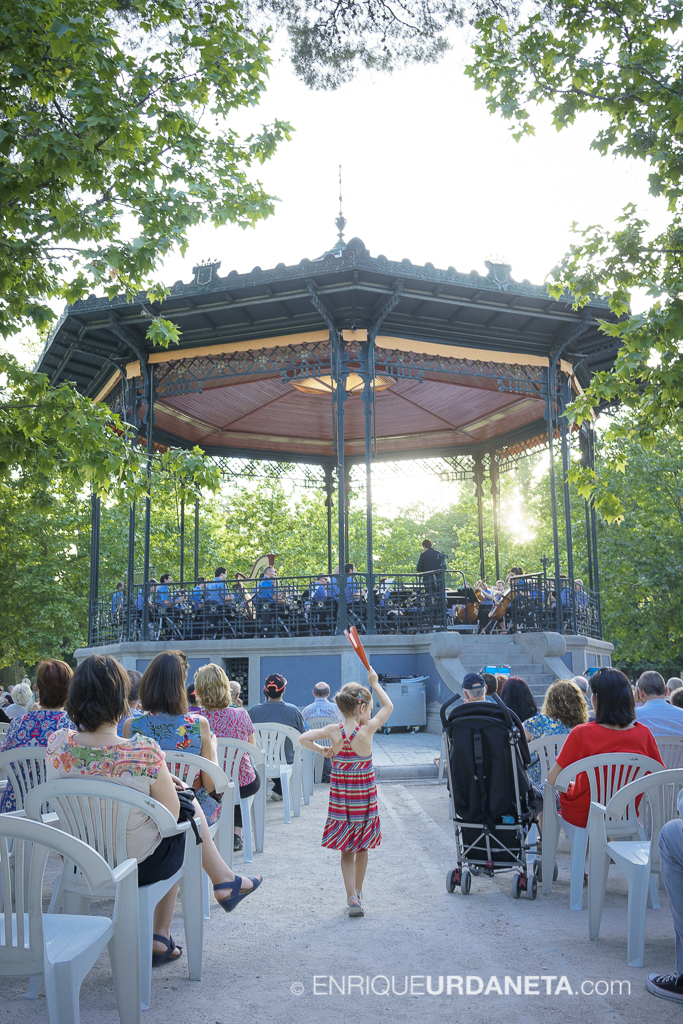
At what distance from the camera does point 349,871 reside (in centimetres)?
491

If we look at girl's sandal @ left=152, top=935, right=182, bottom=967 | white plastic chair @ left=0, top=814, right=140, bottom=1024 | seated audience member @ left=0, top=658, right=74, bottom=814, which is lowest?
girl's sandal @ left=152, top=935, right=182, bottom=967

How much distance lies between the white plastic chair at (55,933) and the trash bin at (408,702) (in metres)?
10.6

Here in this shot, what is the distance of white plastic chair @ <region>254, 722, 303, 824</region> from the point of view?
7.98m

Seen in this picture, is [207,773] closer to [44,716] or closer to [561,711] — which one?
[44,716]

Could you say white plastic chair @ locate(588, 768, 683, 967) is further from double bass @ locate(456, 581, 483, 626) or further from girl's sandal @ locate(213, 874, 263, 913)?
double bass @ locate(456, 581, 483, 626)

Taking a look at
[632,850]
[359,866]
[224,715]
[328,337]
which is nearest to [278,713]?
[224,715]

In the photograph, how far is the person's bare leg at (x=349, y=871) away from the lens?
16.0 ft

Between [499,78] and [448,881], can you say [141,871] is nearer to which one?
[448,881]

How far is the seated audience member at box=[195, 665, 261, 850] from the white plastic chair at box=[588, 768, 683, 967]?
2802 millimetres

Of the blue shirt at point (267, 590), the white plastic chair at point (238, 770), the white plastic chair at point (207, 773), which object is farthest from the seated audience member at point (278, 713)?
the blue shirt at point (267, 590)

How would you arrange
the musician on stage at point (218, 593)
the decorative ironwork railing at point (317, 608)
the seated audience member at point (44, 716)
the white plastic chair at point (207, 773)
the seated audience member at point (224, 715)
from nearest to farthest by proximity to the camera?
the white plastic chair at point (207, 773) → the seated audience member at point (44, 716) → the seated audience member at point (224, 715) → the decorative ironwork railing at point (317, 608) → the musician on stage at point (218, 593)

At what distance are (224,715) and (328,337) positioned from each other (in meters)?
9.39

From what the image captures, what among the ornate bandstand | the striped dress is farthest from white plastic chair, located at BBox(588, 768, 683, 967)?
the ornate bandstand

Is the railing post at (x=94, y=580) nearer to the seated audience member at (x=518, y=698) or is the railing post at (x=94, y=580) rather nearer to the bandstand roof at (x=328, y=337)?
the bandstand roof at (x=328, y=337)
